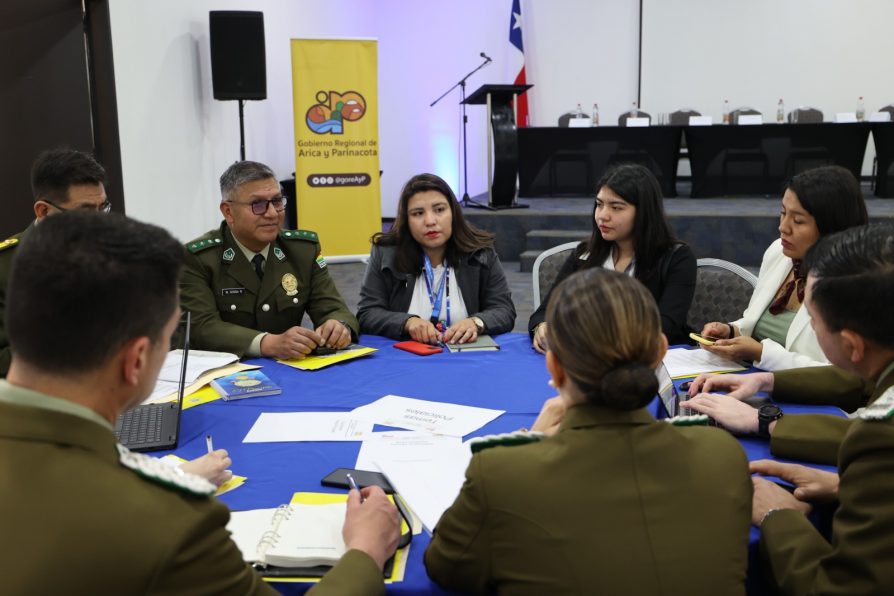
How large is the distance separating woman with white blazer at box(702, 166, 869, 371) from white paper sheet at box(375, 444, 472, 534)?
3.66 ft

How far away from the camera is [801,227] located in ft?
8.16

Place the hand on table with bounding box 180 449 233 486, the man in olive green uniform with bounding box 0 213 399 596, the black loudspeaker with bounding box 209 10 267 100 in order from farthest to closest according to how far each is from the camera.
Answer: the black loudspeaker with bounding box 209 10 267 100, the hand on table with bounding box 180 449 233 486, the man in olive green uniform with bounding box 0 213 399 596

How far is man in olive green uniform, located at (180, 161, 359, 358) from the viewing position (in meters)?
2.70

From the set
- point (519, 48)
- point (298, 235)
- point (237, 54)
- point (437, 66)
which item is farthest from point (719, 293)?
point (519, 48)

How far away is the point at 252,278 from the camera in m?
2.87

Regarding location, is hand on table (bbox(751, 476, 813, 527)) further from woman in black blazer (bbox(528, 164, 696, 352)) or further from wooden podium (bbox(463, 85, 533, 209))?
wooden podium (bbox(463, 85, 533, 209))

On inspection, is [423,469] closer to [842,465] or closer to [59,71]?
[842,465]

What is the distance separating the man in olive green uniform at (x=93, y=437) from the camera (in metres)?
0.86

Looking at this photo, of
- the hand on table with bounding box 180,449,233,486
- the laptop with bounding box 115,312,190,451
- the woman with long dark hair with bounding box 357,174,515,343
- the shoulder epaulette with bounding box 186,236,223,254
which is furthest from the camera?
the woman with long dark hair with bounding box 357,174,515,343

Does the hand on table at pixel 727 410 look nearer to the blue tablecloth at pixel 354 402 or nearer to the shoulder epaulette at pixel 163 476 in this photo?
the blue tablecloth at pixel 354 402

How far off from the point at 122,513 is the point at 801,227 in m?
2.29

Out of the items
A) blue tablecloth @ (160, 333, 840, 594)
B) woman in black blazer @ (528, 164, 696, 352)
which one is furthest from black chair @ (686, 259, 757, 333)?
blue tablecloth @ (160, 333, 840, 594)

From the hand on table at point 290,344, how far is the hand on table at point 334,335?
A: 0.12 feet

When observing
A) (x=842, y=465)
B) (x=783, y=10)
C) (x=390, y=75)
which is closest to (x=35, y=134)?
(x=842, y=465)
